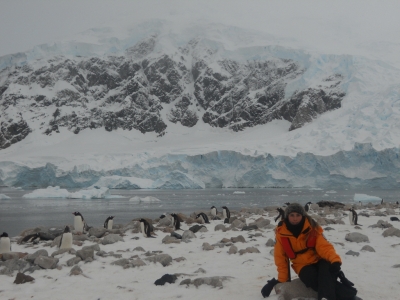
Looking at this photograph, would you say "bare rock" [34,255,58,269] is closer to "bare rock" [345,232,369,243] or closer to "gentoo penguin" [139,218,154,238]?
"gentoo penguin" [139,218,154,238]

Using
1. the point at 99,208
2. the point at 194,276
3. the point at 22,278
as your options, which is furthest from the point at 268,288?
the point at 99,208

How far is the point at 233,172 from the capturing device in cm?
4609

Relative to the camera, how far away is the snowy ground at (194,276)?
4289mm

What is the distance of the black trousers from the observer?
3412 mm

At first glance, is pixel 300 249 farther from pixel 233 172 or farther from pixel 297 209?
pixel 233 172

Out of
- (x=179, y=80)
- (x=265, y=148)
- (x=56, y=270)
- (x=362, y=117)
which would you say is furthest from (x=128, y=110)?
(x=56, y=270)

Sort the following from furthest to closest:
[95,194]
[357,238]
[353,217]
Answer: [95,194] → [353,217] → [357,238]

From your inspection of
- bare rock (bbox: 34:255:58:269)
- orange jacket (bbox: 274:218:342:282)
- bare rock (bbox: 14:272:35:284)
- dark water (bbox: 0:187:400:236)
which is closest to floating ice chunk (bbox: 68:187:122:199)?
dark water (bbox: 0:187:400:236)

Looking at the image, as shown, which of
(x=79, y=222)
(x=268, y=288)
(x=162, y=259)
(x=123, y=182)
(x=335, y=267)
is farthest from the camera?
(x=123, y=182)

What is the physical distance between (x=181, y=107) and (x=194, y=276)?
343 feet

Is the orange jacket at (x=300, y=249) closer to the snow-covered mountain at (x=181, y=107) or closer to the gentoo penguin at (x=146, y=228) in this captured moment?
the gentoo penguin at (x=146, y=228)

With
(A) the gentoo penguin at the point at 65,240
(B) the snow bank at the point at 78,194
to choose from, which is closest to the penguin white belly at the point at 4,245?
(A) the gentoo penguin at the point at 65,240

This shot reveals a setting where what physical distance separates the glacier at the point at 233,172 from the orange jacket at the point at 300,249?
38311 millimetres

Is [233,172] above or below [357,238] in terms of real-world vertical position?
below
